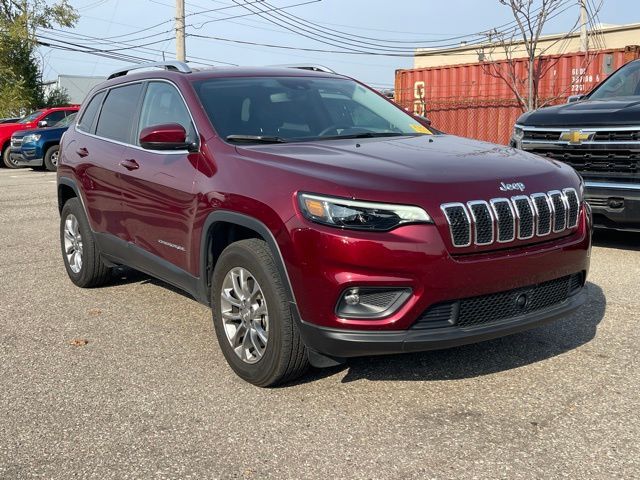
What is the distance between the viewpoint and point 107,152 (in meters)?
5.45

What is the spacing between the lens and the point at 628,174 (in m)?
6.68

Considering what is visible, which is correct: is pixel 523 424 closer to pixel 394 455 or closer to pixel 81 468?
pixel 394 455

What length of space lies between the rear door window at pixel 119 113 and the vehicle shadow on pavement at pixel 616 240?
194 inches

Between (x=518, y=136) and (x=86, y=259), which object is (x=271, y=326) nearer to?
(x=86, y=259)

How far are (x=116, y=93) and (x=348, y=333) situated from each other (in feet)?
11.0

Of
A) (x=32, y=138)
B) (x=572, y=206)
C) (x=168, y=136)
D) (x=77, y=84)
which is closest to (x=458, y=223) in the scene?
(x=572, y=206)

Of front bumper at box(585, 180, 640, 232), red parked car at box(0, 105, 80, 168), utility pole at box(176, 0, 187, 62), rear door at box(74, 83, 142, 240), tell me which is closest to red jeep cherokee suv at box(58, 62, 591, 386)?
rear door at box(74, 83, 142, 240)

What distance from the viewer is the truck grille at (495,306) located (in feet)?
11.3

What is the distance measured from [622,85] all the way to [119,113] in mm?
5511

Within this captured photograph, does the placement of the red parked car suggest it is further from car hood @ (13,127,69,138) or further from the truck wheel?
car hood @ (13,127,69,138)

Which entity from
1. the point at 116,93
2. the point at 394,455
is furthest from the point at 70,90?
the point at 394,455

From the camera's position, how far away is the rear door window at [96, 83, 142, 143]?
17.6 feet

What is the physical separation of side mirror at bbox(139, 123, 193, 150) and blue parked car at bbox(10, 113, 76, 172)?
16.4 meters

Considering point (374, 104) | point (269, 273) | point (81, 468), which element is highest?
point (374, 104)
